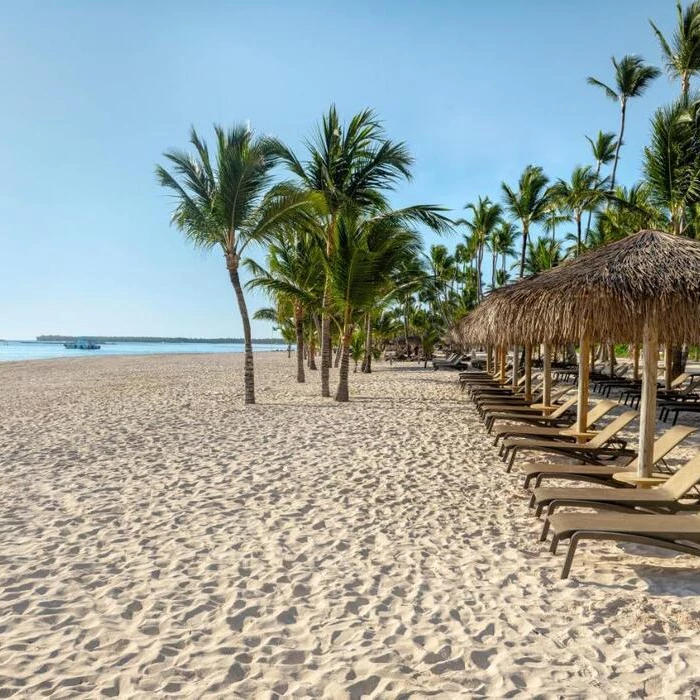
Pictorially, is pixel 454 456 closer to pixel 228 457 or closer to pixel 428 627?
pixel 228 457

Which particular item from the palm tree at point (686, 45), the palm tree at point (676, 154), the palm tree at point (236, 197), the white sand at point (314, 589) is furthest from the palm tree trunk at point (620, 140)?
the white sand at point (314, 589)

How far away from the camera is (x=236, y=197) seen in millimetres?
11844

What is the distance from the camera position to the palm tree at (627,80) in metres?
24.7

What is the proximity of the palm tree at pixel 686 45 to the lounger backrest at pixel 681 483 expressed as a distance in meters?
15.9

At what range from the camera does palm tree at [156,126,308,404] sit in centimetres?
1177

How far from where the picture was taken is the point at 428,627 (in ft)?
9.32

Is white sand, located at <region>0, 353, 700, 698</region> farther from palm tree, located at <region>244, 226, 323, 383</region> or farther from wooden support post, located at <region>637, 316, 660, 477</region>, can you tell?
palm tree, located at <region>244, 226, 323, 383</region>

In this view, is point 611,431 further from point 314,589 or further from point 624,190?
point 624,190

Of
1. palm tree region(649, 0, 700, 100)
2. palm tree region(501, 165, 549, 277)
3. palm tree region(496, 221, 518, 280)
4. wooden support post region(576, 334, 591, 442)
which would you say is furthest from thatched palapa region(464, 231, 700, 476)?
palm tree region(496, 221, 518, 280)

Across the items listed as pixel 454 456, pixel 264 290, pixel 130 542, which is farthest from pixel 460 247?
pixel 130 542

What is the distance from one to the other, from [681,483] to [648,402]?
996mm

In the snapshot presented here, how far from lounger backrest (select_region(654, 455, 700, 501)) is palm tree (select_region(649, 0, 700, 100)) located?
15889 millimetres

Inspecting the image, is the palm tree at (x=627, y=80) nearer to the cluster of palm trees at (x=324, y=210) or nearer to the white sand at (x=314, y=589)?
the cluster of palm trees at (x=324, y=210)

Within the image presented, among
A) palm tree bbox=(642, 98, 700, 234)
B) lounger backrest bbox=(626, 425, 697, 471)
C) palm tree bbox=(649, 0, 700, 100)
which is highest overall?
palm tree bbox=(649, 0, 700, 100)
